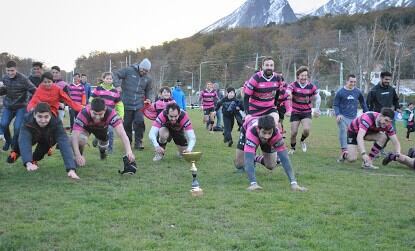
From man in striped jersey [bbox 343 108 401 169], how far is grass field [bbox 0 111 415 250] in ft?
1.85

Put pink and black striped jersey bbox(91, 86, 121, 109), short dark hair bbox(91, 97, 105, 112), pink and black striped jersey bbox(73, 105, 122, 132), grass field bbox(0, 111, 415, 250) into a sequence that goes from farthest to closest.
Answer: pink and black striped jersey bbox(91, 86, 121, 109)
pink and black striped jersey bbox(73, 105, 122, 132)
short dark hair bbox(91, 97, 105, 112)
grass field bbox(0, 111, 415, 250)

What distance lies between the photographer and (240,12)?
14462 centimetres

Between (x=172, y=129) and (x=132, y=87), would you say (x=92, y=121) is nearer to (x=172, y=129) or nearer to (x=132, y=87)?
(x=172, y=129)

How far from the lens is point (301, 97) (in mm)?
11625

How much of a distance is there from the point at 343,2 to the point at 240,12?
34.5 meters

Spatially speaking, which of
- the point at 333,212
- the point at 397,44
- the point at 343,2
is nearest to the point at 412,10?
the point at 397,44

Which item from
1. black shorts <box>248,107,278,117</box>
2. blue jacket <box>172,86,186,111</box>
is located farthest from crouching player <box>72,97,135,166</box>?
blue jacket <box>172,86,186,111</box>

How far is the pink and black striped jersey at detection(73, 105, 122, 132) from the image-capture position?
26.9 ft

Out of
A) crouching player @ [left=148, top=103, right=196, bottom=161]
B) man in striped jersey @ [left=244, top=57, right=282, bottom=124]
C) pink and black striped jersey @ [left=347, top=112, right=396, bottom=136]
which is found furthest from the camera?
pink and black striped jersey @ [left=347, top=112, right=396, bottom=136]

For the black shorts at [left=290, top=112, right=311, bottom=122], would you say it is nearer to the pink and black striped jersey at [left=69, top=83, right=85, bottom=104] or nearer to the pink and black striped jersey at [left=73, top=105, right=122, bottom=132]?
the pink and black striped jersey at [left=73, top=105, right=122, bottom=132]

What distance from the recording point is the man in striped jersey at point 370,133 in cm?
945

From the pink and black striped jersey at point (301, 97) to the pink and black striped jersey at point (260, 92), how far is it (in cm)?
224

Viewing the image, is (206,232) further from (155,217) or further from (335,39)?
(335,39)

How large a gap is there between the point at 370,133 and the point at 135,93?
5652 millimetres
